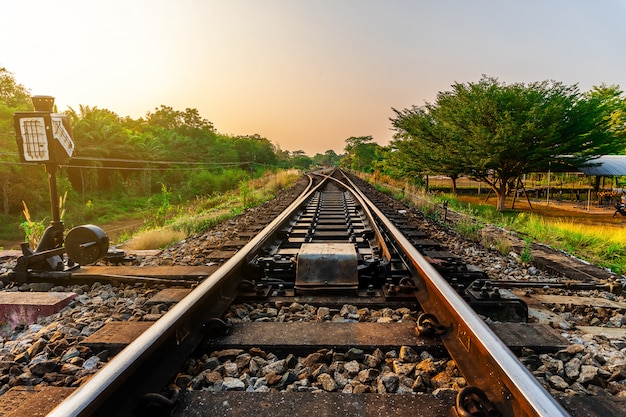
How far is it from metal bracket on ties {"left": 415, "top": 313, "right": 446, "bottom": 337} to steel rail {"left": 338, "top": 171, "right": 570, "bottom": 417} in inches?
1.4

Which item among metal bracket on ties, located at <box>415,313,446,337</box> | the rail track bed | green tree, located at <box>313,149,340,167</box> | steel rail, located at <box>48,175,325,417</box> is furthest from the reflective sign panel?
green tree, located at <box>313,149,340,167</box>

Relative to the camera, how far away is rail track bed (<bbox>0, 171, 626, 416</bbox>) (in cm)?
135

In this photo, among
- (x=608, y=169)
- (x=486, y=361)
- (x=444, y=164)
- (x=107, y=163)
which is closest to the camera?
(x=486, y=361)

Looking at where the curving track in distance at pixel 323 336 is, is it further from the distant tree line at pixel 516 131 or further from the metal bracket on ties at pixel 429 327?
the distant tree line at pixel 516 131

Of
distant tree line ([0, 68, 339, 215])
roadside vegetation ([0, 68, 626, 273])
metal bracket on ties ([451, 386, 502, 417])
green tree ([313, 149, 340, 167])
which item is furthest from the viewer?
green tree ([313, 149, 340, 167])

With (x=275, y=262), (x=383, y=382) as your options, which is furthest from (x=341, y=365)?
(x=275, y=262)

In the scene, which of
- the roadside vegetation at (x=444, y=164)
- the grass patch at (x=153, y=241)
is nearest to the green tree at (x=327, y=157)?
the roadside vegetation at (x=444, y=164)

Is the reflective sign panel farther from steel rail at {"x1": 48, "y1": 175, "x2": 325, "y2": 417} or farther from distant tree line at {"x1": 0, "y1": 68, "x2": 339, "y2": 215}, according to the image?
distant tree line at {"x1": 0, "y1": 68, "x2": 339, "y2": 215}

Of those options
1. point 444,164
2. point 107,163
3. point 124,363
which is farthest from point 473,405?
point 107,163

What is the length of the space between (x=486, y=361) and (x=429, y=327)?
0.45m

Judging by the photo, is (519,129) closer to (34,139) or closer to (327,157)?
(34,139)

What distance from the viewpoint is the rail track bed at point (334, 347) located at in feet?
4.42

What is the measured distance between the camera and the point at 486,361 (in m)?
1.52

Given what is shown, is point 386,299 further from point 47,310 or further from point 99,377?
point 47,310
